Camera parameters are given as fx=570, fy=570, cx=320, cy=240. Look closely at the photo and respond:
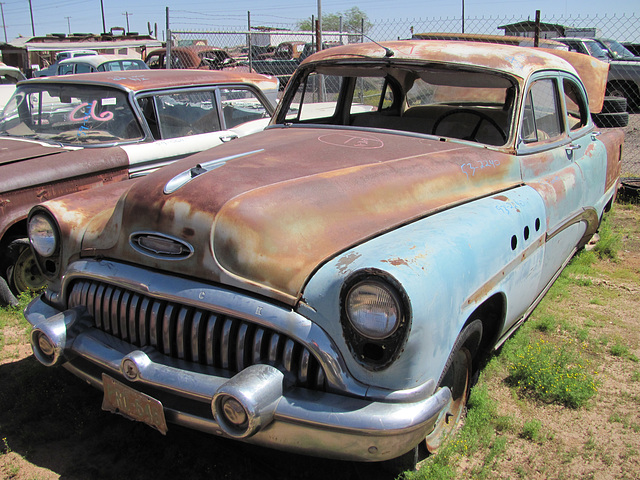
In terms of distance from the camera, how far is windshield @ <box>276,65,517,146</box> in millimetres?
3275

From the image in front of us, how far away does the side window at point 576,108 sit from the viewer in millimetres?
4129

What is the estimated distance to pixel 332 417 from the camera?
181cm

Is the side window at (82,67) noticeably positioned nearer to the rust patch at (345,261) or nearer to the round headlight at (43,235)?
the round headlight at (43,235)

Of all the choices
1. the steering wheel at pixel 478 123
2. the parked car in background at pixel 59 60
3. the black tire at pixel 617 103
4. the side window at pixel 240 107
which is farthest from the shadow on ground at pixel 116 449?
the parked car in background at pixel 59 60

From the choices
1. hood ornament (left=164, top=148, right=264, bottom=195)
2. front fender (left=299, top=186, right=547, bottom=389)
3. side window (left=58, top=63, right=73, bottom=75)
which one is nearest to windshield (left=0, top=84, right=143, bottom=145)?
hood ornament (left=164, top=148, right=264, bottom=195)

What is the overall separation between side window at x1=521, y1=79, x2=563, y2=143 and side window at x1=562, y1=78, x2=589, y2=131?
0.43m

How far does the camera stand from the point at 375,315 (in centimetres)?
183

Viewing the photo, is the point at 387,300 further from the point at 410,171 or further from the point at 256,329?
the point at 410,171

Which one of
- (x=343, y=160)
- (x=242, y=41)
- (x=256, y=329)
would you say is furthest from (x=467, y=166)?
(x=242, y=41)

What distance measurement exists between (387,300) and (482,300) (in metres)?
0.58

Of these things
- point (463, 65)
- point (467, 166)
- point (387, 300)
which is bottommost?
point (387, 300)

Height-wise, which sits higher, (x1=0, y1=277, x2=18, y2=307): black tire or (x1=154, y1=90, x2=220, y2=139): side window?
(x1=154, y1=90, x2=220, y2=139): side window

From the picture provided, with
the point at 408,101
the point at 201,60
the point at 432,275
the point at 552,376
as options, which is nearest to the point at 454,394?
the point at 552,376

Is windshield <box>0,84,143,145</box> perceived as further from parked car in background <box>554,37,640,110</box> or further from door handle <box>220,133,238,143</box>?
parked car in background <box>554,37,640,110</box>
